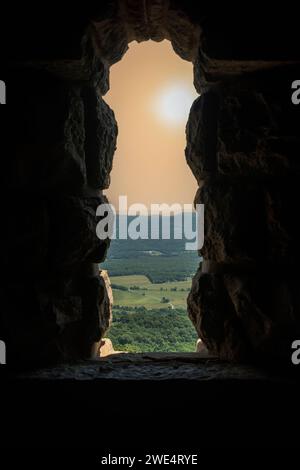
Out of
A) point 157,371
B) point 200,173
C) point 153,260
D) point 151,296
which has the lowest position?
point 157,371

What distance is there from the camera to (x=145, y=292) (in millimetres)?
2021

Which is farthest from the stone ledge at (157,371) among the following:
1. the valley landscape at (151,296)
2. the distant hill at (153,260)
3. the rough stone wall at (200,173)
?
the distant hill at (153,260)

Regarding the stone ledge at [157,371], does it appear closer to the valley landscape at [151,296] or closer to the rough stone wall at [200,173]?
the rough stone wall at [200,173]

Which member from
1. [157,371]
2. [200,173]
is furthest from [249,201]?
[157,371]

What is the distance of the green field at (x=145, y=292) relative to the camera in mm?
1933

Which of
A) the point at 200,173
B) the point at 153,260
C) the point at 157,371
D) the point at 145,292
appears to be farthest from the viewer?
the point at 153,260

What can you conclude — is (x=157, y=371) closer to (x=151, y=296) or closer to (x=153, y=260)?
(x=151, y=296)

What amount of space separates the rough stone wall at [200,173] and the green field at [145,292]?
1.31 feet

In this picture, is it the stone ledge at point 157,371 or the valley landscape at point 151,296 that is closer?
the stone ledge at point 157,371

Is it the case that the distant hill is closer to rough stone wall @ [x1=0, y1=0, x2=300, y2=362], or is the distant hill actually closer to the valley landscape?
the valley landscape

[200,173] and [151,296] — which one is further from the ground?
[200,173]

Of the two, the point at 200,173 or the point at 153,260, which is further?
the point at 153,260

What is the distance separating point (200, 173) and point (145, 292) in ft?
2.62
